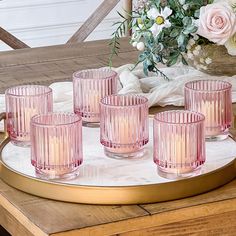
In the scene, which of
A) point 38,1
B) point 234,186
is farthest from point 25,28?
point 234,186

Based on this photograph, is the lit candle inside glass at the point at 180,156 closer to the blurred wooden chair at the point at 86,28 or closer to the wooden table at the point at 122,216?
the wooden table at the point at 122,216

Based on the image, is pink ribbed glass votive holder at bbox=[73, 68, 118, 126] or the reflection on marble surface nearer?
the reflection on marble surface

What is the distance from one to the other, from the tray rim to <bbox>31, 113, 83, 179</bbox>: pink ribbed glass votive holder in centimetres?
3

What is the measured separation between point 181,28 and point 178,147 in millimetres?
632

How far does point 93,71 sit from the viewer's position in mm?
1711

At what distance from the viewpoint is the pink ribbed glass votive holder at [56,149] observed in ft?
4.40

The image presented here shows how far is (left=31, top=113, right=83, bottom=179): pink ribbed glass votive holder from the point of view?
134cm

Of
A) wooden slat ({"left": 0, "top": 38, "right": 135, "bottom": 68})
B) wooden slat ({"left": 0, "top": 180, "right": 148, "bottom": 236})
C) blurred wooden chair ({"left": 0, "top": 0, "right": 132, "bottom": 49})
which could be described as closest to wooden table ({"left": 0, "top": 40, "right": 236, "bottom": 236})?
wooden slat ({"left": 0, "top": 180, "right": 148, "bottom": 236})

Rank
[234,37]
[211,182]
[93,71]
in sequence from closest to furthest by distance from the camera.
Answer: [211,182] → [93,71] → [234,37]

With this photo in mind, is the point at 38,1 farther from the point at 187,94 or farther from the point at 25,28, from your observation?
the point at 187,94

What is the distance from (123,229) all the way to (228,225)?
198 mm

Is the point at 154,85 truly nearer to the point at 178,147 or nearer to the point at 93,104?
the point at 93,104

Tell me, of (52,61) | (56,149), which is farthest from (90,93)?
(52,61)

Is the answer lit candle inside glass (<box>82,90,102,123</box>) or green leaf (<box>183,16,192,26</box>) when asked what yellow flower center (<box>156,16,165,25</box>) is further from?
lit candle inside glass (<box>82,90,102,123</box>)
